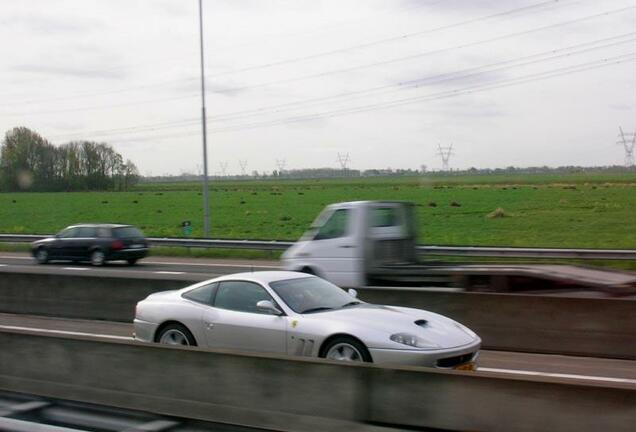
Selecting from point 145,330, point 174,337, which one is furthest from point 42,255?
point 174,337

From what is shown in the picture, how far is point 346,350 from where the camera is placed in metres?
7.67

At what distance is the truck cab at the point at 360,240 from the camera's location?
13922 millimetres

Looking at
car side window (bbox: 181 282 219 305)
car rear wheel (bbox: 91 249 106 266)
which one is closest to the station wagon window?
car side window (bbox: 181 282 219 305)

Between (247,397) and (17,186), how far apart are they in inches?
2947

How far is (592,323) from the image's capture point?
9.83 meters

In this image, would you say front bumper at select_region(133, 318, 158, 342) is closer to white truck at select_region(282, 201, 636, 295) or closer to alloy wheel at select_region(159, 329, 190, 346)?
alloy wheel at select_region(159, 329, 190, 346)

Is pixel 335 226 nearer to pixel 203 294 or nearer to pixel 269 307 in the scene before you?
pixel 203 294

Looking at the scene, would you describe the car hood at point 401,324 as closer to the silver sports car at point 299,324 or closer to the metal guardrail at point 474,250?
the silver sports car at point 299,324

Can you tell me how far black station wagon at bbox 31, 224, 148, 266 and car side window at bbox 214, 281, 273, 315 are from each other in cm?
1803

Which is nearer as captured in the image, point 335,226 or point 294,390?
point 294,390

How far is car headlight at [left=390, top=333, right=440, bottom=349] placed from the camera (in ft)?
24.5

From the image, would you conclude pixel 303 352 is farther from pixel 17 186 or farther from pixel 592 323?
pixel 17 186

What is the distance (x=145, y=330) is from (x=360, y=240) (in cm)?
553

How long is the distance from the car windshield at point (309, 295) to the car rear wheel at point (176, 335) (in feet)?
Result: 4.15
